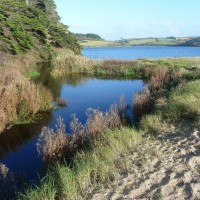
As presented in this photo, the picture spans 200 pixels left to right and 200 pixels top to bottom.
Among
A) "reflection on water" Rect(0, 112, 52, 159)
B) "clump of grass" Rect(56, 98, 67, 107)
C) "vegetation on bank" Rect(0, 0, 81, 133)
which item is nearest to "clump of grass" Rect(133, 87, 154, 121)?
"reflection on water" Rect(0, 112, 52, 159)

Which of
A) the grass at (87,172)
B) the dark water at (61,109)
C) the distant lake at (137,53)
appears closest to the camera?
the grass at (87,172)

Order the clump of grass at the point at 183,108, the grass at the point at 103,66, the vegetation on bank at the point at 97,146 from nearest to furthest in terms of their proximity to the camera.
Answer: the vegetation on bank at the point at 97,146, the clump of grass at the point at 183,108, the grass at the point at 103,66

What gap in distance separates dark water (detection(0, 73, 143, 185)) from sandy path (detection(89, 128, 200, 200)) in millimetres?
3097

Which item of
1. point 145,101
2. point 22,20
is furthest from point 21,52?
point 145,101

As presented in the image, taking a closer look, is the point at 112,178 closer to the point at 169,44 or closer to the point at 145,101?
the point at 145,101

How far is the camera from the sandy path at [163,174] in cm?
793

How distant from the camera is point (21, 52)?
43688 millimetres

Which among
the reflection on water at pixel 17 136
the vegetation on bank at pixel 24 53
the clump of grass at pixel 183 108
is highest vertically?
the vegetation on bank at pixel 24 53

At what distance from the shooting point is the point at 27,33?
1977 inches

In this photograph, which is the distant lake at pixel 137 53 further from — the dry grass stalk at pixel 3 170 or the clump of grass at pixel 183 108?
the dry grass stalk at pixel 3 170

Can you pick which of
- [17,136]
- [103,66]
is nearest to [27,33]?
[103,66]

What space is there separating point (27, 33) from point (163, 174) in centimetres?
4427

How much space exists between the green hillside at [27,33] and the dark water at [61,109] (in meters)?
12.4

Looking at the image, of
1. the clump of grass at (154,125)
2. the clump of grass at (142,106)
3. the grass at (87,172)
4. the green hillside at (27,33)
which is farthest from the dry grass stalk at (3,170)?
the green hillside at (27,33)
